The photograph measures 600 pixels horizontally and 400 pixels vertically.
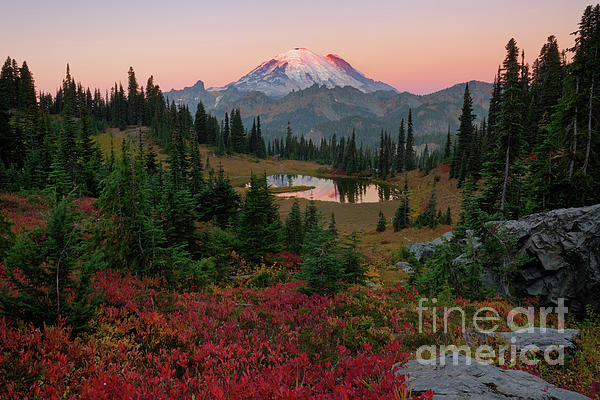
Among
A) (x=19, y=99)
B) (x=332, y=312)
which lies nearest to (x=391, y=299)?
(x=332, y=312)

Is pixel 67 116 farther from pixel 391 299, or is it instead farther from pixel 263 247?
pixel 391 299

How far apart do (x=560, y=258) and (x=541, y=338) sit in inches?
270

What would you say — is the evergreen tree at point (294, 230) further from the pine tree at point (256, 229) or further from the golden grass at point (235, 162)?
the golden grass at point (235, 162)

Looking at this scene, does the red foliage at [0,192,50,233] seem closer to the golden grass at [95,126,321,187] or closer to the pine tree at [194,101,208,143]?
the golden grass at [95,126,321,187]

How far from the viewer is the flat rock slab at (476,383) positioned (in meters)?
4.01

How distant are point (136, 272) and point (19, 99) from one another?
448 ft

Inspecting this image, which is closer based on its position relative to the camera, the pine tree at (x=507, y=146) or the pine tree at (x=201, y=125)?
the pine tree at (x=507, y=146)

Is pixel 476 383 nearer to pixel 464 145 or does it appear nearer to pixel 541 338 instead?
pixel 541 338

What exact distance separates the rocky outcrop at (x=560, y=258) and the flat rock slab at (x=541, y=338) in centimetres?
518

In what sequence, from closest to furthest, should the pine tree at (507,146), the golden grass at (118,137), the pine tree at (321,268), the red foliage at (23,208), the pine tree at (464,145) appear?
the pine tree at (321,268) < the red foliage at (23,208) < the pine tree at (507,146) < the pine tree at (464,145) < the golden grass at (118,137)

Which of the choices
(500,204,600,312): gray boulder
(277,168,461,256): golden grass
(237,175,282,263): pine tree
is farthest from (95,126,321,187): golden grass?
(500,204,600,312): gray boulder

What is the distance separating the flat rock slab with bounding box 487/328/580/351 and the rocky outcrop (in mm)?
5184

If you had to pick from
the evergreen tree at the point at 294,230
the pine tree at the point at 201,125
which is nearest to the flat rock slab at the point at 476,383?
the evergreen tree at the point at 294,230

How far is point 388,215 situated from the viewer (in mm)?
62688
